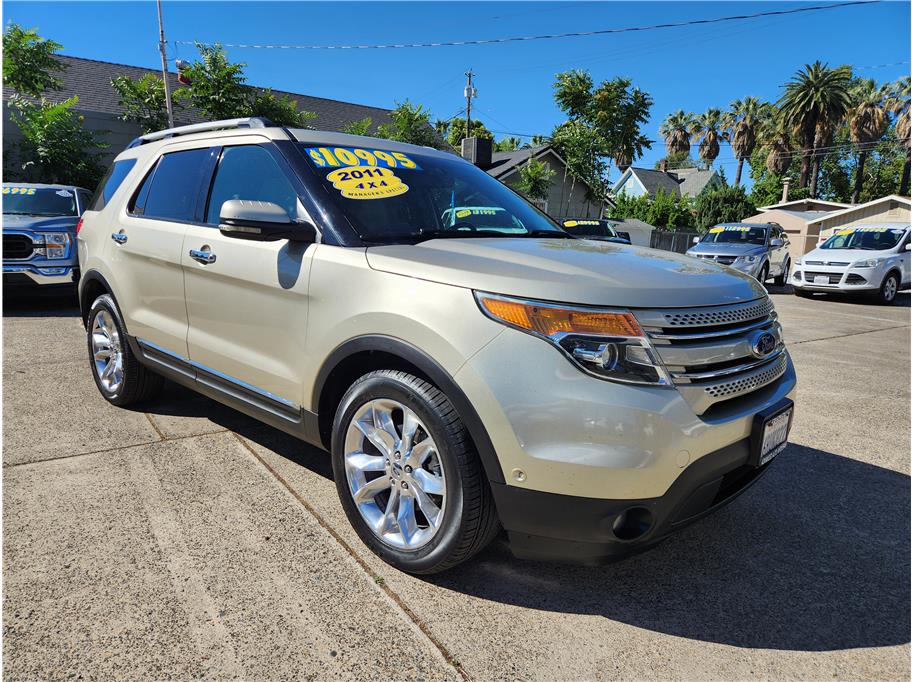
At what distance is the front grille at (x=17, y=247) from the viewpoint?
25.0 ft

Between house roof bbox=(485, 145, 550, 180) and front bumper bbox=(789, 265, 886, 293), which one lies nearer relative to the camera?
front bumper bbox=(789, 265, 886, 293)

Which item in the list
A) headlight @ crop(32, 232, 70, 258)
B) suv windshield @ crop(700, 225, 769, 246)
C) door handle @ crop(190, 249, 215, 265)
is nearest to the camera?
door handle @ crop(190, 249, 215, 265)

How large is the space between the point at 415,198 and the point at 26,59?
19.5 metres

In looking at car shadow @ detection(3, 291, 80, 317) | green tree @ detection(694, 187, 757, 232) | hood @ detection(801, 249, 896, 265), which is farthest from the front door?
green tree @ detection(694, 187, 757, 232)

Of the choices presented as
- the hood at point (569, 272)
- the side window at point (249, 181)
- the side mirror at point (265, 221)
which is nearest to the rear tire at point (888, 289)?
the hood at point (569, 272)

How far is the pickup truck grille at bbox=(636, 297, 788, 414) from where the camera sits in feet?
6.69

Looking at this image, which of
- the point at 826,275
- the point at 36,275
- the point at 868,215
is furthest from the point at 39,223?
the point at 868,215

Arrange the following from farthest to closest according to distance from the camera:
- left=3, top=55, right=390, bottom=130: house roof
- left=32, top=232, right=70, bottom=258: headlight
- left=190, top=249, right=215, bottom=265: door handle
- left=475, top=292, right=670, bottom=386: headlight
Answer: left=3, top=55, right=390, bottom=130: house roof
left=32, top=232, right=70, bottom=258: headlight
left=190, top=249, right=215, bottom=265: door handle
left=475, top=292, right=670, bottom=386: headlight

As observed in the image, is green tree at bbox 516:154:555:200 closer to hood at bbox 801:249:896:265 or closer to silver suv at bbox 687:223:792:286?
silver suv at bbox 687:223:792:286

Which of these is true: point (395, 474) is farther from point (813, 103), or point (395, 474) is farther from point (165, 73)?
point (813, 103)

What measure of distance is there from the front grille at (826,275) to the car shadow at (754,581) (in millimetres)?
11958

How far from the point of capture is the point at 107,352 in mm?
4289

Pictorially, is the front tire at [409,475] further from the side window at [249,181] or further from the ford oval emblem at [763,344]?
the ford oval emblem at [763,344]

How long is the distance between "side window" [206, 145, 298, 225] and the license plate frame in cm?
212
